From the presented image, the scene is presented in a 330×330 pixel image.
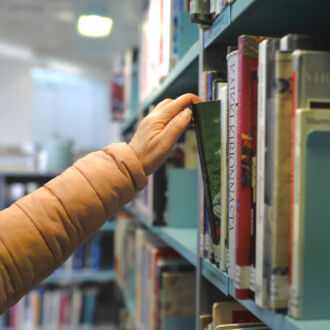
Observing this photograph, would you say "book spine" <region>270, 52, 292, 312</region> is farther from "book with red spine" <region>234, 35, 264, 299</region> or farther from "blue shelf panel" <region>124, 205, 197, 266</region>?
"blue shelf panel" <region>124, 205, 197, 266</region>

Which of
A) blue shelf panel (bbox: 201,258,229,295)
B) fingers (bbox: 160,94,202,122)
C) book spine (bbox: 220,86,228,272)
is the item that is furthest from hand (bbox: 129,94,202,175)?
blue shelf panel (bbox: 201,258,229,295)

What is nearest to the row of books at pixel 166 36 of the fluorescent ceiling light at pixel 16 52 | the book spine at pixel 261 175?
the book spine at pixel 261 175

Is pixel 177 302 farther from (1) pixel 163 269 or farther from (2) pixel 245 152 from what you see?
(2) pixel 245 152

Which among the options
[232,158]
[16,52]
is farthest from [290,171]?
[16,52]

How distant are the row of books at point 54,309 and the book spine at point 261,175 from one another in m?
3.00

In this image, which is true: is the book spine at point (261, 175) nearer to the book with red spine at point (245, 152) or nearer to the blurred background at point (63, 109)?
the book with red spine at point (245, 152)

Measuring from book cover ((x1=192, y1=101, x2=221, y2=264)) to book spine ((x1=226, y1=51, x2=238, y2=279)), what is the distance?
58mm

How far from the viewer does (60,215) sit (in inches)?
31.5

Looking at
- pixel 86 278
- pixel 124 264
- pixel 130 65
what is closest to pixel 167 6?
pixel 130 65

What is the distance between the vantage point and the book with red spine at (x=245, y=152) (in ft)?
2.13

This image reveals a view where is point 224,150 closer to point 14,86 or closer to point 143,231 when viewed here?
point 143,231

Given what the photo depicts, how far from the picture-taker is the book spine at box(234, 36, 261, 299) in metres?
0.65

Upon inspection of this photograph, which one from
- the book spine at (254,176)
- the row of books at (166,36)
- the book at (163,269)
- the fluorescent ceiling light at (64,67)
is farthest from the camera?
the fluorescent ceiling light at (64,67)

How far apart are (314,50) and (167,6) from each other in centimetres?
85
